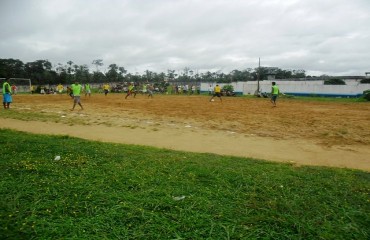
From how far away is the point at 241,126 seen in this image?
10266 millimetres

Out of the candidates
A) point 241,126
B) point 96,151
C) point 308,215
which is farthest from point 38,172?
point 241,126

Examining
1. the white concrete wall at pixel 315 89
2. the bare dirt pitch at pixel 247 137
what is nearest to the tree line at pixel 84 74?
the white concrete wall at pixel 315 89

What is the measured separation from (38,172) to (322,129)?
878 centimetres

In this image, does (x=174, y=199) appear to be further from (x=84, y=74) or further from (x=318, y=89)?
(x=84, y=74)

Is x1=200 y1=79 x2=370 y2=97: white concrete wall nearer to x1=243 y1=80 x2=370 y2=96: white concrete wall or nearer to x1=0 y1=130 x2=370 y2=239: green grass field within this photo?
x1=243 y1=80 x2=370 y2=96: white concrete wall

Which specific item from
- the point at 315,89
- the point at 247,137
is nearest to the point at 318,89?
the point at 315,89

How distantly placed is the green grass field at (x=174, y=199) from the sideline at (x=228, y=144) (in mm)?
1062

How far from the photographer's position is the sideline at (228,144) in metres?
6.00

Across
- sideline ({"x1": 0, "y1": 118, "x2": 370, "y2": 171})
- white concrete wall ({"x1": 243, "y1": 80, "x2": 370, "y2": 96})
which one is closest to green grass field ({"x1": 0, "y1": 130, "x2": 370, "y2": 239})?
sideline ({"x1": 0, "y1": 118, "x2": 370, "y2": 171})

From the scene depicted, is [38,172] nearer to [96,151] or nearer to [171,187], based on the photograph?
[96,151]

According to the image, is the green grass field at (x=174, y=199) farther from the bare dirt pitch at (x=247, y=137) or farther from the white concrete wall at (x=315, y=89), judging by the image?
the white concrete wall at (x=315, y=89)

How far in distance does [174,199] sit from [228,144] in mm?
3978

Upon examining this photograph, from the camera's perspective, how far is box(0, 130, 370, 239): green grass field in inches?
114

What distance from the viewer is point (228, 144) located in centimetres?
728
